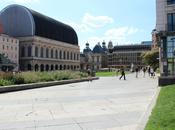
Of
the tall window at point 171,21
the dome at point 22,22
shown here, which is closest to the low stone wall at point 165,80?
the tall window at point 171,21

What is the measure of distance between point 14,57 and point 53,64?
2997 cm

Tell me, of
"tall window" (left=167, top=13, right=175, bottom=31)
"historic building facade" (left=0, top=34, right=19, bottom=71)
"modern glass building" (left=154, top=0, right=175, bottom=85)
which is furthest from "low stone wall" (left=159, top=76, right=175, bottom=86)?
"historic building facade" (left=0, top=34, right=19, bottom=71)

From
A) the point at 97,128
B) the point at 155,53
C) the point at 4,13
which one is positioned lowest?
the point at 97,128

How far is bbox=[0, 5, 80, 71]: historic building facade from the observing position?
137125mm

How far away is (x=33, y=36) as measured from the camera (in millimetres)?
136250

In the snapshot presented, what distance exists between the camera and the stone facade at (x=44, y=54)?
137250 mm

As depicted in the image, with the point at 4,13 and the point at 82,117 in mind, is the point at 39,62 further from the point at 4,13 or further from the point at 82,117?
the point at 82,117

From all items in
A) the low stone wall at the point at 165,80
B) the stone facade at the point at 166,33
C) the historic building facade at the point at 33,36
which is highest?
the historic building facade at the point at 33,36

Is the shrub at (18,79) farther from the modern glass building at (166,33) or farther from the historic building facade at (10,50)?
the historic building facade at (10,50)

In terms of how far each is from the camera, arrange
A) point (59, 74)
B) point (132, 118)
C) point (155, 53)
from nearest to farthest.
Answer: point (132, 118)
point (59, 74)
point (155, 53)

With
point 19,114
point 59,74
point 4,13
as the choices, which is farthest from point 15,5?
point 19,114

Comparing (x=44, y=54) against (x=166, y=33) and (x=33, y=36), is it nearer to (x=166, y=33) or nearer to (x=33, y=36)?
(x=33, y=36)

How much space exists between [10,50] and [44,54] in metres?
24.7

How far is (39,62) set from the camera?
468ft
